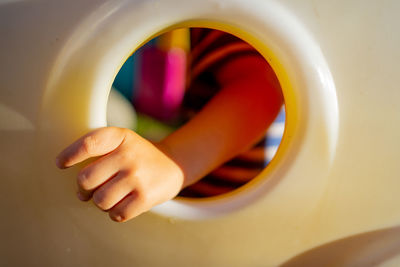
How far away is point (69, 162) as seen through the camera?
35 centimetres

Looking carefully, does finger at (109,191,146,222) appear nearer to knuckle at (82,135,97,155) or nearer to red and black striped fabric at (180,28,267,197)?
knuckle at (82,135,97,155)

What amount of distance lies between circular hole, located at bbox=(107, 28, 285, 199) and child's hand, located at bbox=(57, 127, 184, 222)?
0.68ft

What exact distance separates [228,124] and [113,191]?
20 cm

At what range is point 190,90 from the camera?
2.26 ft

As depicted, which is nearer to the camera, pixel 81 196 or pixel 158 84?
pixel 81 196

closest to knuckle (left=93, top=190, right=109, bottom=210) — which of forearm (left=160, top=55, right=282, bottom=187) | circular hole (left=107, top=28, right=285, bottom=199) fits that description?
forearm (left=160, top=55, right=282, bottom=187)

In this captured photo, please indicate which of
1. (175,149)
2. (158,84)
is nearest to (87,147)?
(175,149)

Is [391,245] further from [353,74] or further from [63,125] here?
[63,125]

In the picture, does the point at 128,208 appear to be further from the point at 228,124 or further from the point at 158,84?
the point at 158,84

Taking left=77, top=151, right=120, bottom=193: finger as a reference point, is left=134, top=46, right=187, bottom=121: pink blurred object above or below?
above

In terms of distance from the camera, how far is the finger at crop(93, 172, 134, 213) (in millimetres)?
373

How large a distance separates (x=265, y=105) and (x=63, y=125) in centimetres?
28

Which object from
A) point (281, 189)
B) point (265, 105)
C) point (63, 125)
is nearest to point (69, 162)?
point (63, 125)

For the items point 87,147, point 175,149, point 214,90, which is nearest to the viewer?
point 87,147
